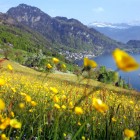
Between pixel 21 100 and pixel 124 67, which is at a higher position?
pixel 124 67

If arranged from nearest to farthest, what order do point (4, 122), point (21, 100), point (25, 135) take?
1. point (4, 122)
2. point (25, 135)
3. point (21, 100)

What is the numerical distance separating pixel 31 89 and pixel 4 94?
1895mm

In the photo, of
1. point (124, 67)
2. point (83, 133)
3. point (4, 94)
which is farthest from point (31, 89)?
point (124, 67)

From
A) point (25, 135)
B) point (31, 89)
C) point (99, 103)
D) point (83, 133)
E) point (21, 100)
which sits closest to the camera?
point (99, 103)

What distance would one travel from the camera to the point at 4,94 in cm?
535

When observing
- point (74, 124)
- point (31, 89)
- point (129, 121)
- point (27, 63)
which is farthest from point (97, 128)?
point (27, 63)

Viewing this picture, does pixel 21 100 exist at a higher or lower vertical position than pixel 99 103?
lower

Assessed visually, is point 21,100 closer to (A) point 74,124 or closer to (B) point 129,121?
(A) point 74,124

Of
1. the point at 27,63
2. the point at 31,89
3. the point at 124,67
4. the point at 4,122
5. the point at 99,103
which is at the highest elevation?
the point at 124,67

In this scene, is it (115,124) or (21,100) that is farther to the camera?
(21,100)

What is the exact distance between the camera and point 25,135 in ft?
10.0

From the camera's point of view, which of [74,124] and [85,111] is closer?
[74,124]

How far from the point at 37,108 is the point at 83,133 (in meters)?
1.35

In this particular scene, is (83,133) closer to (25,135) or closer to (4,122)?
(25,135)
